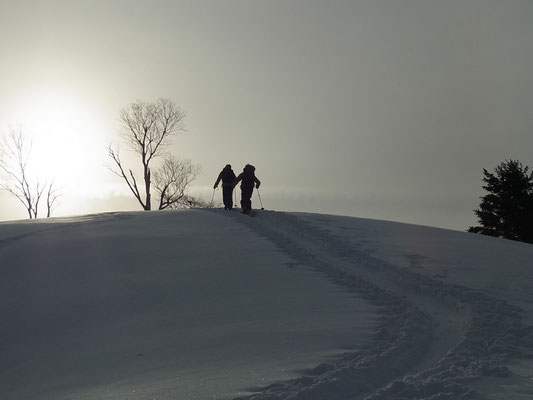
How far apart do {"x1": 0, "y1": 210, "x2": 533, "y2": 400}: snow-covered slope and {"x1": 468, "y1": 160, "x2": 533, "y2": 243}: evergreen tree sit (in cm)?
2102

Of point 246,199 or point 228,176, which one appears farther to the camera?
point 228,176

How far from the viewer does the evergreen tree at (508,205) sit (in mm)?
34656

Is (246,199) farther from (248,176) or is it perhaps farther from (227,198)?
(227,198)

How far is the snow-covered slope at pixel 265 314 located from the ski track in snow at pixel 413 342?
25mm

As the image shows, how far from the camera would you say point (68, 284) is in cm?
1170

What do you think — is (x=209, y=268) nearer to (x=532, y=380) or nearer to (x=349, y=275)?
(x=349, y=275)

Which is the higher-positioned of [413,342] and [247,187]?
[247,187]

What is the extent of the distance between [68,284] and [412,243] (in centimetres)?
852

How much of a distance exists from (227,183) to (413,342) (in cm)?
1554

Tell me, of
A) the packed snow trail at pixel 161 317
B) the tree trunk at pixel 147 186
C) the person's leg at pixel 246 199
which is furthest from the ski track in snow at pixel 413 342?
the tree trunk at pixel 147 186

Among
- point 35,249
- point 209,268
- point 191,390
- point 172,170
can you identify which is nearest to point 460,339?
point 191,390

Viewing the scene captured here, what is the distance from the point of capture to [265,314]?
8531 mm

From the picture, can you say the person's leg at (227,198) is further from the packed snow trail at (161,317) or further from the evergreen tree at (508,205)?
the evergreen tree at (508,205)

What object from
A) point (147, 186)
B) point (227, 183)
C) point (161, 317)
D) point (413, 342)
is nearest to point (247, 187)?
point (227, 183)
